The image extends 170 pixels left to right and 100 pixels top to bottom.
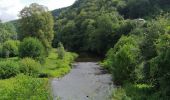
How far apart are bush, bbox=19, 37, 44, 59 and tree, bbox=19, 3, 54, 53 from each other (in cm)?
880

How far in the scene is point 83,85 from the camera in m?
Answer: 67.2

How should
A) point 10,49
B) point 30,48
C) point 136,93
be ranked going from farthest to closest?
point 10,49 < point 30,48 < point 136,93

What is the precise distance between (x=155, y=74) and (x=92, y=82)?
23.9 meters

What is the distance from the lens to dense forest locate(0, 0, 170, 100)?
4812cm

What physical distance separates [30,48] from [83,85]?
21.5 meters

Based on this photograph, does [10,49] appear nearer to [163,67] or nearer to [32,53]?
[32,53]

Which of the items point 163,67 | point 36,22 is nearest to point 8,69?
point 36,22

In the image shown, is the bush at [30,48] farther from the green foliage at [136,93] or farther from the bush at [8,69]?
the green foliage at [136,93]

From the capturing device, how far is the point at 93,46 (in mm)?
132625

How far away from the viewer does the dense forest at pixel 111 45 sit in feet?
158

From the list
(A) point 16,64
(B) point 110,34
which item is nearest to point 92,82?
(A) point 16,64

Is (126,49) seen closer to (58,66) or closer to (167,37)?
(167,37)

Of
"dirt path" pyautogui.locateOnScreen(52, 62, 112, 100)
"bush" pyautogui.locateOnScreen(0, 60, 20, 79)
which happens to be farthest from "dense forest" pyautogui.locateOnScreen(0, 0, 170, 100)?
"dirt path" pyautogui.locateOnScreen(52, 62, 112, 100)

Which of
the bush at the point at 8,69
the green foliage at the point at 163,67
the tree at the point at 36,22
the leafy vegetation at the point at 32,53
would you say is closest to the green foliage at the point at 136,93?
the green foliage at the point at 163,67
